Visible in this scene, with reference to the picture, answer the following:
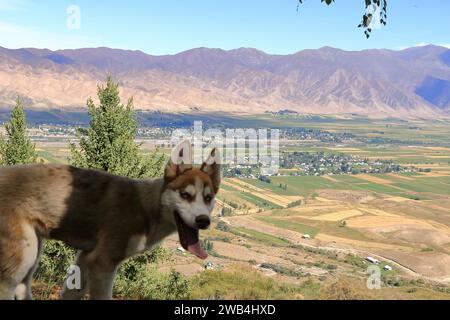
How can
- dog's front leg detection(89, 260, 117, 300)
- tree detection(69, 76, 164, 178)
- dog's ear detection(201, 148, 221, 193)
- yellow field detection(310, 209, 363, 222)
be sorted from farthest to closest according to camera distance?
yellow field detection(310, 209, 363, 222) < tree detection(69, 76, 164, 178) < dog's ear detection(201, 148, 221, 193) < dog's front leg detection(89, 260, 117, 300)

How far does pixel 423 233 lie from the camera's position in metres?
167

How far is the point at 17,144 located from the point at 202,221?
3716cm

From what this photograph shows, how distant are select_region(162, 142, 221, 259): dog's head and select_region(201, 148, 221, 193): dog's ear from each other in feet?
0.05

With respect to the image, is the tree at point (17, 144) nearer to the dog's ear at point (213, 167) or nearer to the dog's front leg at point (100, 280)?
the dog's front leg at point (100, 280)

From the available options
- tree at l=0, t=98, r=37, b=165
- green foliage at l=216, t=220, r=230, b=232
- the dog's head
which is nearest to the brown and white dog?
the dog's head

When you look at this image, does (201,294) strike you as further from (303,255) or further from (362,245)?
(362,245)

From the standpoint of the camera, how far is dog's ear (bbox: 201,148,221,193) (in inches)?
308

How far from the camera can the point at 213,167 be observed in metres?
7.85

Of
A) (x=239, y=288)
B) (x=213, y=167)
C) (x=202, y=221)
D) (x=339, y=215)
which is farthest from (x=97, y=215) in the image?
(x=339, y=215)

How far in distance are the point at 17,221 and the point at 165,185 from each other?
2.21m

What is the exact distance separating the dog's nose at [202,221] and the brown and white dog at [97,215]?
1 cm

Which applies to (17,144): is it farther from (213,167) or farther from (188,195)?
(188,195)

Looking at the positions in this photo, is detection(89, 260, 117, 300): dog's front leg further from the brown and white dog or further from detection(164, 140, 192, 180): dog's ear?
detection(164, 140, 192, 180): dog's ear

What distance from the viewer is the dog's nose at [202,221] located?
7.32 meters
